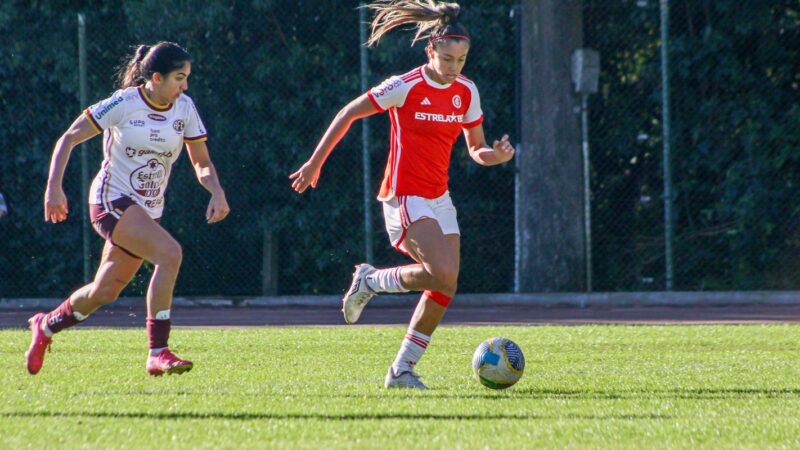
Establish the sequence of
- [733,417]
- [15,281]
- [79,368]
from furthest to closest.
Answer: [15,281]
[79,368]
[733,417]

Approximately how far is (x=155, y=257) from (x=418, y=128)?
5.08 ft

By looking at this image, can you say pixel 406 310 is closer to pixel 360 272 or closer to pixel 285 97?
pixel 285 97

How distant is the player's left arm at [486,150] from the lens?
6446 mm

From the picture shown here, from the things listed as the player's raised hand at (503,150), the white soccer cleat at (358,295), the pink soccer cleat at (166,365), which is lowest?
the pink soccer cleat at (166,365)

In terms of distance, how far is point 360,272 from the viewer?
6840 millimetres

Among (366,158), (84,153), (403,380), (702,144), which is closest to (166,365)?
(403,380)

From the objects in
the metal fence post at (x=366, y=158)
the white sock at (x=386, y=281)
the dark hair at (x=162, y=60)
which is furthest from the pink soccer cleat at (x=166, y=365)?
the metal fence post at (x=366, y=158)

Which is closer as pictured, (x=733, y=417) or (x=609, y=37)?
(x=733, y=417)

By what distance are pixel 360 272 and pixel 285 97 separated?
6.99 metres

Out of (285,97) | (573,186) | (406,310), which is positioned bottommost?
(406,310)

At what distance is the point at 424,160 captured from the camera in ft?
21.5

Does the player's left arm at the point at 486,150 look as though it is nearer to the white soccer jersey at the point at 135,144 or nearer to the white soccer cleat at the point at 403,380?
the white soccer cleat at the point at 403,380

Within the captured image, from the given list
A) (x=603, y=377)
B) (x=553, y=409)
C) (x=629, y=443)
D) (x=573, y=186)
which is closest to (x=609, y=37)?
(x=573, y=186)

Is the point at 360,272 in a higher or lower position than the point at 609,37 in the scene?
lower
